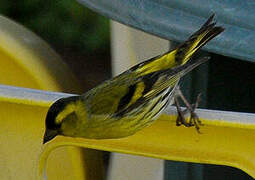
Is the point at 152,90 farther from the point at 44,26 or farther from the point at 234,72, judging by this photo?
the point at 44,26

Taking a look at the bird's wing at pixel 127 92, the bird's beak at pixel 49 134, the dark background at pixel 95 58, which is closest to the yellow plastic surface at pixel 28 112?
the bird's beak at pixel 49 134

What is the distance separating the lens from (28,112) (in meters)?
2.19

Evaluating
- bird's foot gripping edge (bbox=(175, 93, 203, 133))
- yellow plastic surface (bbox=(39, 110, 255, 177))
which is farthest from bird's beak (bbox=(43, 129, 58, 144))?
bird's foot gripping edge (bbox=(175, 93, 203, 133))

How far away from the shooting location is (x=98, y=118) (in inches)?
91.5

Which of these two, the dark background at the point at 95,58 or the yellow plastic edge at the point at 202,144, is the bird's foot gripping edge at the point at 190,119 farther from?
the dark background at the point at 95,58

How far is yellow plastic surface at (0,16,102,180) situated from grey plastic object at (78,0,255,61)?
1.32 ft

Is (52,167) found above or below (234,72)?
below

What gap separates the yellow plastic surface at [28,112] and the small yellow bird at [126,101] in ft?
0.31

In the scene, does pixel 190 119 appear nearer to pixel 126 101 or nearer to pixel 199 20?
pixel 199 20

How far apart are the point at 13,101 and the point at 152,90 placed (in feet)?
1.28

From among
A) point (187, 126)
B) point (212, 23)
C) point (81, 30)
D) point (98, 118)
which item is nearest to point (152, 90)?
point (98, 118)

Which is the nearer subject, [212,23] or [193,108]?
[212,23]

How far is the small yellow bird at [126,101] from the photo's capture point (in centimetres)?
223

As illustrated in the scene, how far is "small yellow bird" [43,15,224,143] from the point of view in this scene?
223 centimetres
